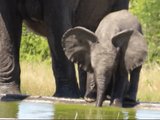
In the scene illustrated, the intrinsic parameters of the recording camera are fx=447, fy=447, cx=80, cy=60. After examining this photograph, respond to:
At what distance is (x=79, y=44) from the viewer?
4.98 meters

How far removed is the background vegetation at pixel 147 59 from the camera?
885cm

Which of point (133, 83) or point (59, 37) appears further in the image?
point (59, 37)

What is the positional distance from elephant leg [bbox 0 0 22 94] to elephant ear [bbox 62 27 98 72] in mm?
1206

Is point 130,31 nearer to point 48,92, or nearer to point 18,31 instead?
point 18,31

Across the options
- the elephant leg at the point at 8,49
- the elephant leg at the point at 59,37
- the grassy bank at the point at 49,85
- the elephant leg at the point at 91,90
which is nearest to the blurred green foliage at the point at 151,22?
the grassy bank at the point at 49,85

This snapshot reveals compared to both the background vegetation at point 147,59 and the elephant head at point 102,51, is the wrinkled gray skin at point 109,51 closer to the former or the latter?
the elephant head at point 102,51

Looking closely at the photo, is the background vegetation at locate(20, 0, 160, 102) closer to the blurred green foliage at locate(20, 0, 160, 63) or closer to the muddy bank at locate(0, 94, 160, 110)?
the blurred green foliage at locate(20, 0, 160, 63)

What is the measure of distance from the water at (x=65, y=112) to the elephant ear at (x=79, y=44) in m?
0.53

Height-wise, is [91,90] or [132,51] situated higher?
[132,51]

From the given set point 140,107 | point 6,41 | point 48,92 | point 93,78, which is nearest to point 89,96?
point 93,78

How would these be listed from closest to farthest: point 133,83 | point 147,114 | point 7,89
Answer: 1. point 147,114
2. point 133,83
3. point 7,89

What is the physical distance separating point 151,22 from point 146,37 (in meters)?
0.49

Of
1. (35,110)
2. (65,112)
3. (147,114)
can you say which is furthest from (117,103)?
(35,110)

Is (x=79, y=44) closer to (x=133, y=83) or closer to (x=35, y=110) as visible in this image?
(x=133, y=83)
